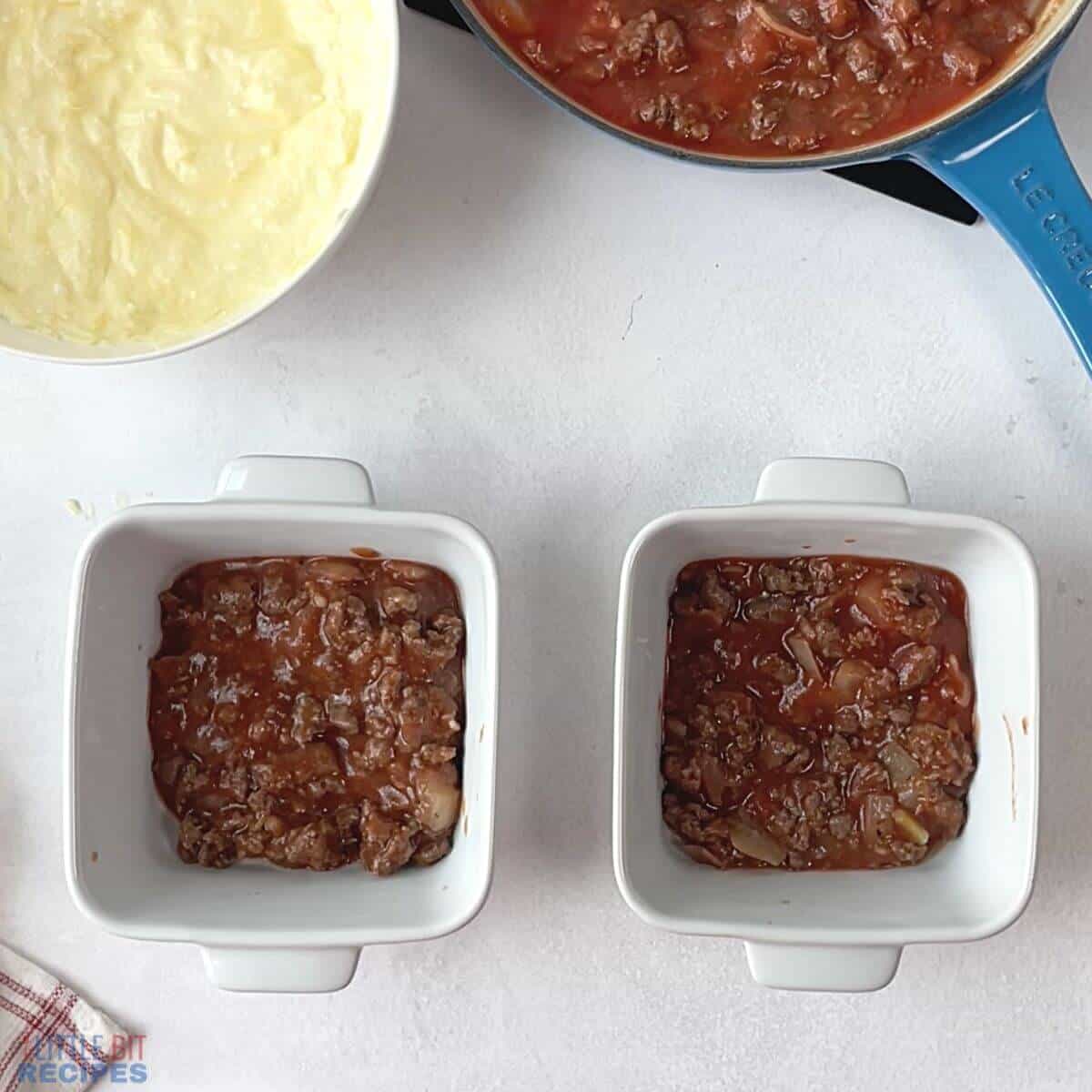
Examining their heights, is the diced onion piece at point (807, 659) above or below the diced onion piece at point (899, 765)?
above

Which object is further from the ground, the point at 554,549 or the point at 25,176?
the point at 25,176

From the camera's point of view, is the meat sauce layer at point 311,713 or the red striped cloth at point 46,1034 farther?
the red striped cloth at point 46,1034

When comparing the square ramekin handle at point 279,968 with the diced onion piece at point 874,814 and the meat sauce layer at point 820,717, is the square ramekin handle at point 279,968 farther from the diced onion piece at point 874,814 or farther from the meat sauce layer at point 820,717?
the diced onion piece at point 874,814

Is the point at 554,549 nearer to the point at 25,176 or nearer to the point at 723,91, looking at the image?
the point at 723,91

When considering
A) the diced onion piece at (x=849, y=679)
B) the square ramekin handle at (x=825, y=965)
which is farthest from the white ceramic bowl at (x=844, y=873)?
the diced onion piece at (x=849, y=679)

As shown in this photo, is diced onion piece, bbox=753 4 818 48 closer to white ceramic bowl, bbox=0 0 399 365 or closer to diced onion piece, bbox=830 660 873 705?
white ceramic bowl, bbox=0 0 399 365

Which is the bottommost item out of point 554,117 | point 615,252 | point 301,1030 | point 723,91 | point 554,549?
point 301,1030

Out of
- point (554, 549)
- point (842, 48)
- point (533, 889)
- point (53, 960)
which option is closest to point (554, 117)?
point (842, 48)
